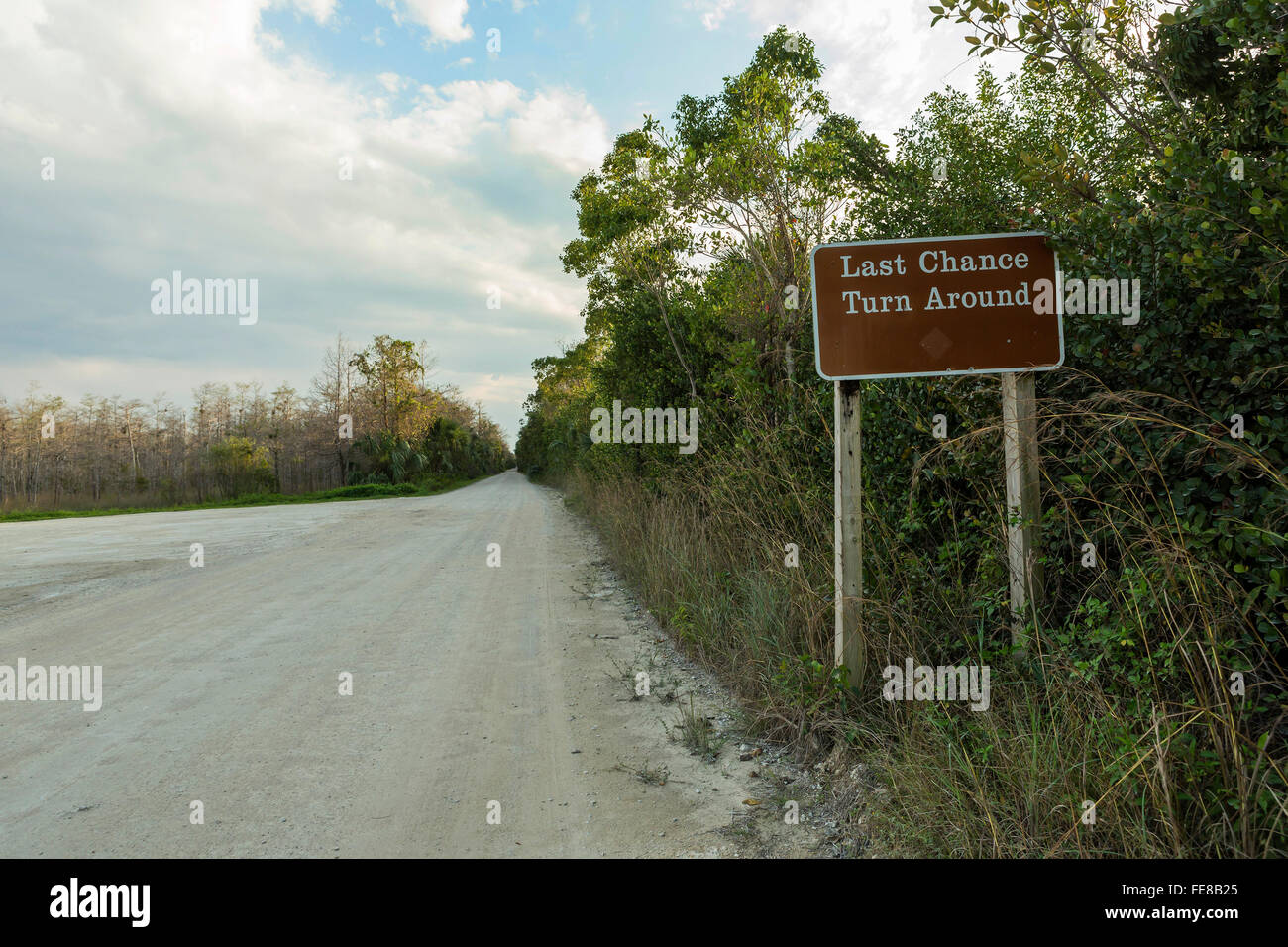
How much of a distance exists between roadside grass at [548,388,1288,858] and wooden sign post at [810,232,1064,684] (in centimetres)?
15

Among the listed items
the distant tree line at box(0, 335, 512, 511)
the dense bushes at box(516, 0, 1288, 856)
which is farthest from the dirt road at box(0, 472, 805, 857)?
the distant tree line at box(0, 335, 512, 511)

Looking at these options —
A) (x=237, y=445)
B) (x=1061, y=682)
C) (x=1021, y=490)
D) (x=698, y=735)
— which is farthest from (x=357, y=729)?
(x=237, y=445)

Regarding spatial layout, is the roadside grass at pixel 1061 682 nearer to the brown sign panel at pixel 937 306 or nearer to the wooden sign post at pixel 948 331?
the wooden sign post at pixel 948 331

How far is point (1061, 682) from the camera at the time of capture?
2787 millimetres

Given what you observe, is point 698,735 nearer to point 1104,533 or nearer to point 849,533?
point 849,533

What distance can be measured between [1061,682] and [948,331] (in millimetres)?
1673

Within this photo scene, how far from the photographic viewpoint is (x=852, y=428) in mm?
3695

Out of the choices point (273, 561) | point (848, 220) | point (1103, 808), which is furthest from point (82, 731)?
point (848, 220)

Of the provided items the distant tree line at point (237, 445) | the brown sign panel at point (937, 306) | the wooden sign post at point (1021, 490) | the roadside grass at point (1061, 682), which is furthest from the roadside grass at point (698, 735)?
the distant tree line at point (237, 445)

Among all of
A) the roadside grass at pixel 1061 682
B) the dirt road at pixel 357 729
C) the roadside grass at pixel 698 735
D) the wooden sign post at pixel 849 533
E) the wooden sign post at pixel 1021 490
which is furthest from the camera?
the roadside grass at pixel 698 735

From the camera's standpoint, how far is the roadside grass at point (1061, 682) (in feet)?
7.38

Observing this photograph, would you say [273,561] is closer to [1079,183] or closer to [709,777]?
[709,777]

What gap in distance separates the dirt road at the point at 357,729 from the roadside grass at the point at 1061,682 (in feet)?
1.92

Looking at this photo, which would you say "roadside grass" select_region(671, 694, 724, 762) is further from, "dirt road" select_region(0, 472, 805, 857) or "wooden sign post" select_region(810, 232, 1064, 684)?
"wooden sign post" select_region(810, 232, 1064, 684)
